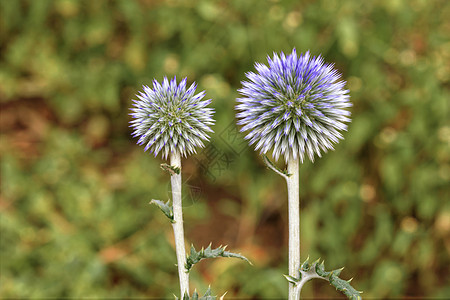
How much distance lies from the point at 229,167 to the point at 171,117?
163cm

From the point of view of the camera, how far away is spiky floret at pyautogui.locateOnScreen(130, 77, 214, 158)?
0.93 m

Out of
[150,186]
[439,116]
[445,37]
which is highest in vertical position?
[445,37]

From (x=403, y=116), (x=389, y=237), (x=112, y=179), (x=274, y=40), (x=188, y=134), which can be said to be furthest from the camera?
(x=112, y=179)

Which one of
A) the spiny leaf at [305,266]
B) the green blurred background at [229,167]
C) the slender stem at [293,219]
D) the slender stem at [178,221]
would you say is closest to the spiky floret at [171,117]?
the slender stem at [178,221]

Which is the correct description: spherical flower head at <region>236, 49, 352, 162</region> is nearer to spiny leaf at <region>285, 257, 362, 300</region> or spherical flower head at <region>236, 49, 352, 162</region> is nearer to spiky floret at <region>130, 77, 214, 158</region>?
spiky floret at <region>130, 77, 214, 158</region>

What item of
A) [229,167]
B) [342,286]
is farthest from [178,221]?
[229,167]

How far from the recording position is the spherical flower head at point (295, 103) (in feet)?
3.26

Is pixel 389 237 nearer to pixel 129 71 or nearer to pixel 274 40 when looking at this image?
pixel 274 40

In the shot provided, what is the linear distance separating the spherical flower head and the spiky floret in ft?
0.30

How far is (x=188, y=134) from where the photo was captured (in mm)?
975

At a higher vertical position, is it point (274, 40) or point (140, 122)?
point (274, 40)

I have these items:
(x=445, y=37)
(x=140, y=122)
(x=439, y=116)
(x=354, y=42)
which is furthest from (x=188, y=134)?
(x=445, y=37)

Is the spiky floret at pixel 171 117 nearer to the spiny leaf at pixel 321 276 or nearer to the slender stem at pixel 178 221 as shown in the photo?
the slender stem at pixel 178 221

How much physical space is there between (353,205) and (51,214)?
6.17 feet
